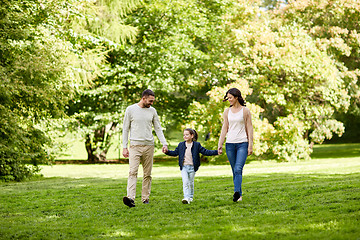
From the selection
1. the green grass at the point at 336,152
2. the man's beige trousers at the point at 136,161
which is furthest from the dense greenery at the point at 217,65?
the man's beige trousers at the point at 136,161

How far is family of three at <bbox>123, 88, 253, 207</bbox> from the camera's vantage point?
7832mm

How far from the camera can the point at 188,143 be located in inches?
321

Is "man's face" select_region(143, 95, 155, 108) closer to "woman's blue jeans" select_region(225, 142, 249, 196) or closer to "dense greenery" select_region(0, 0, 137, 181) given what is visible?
"woman's blue jeans" select_region(225, 142, 249, 196)

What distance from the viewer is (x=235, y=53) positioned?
26.0m

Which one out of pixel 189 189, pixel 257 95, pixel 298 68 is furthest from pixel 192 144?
pixel 257 95

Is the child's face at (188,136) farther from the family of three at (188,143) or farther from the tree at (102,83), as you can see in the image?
the tree at (102,83)

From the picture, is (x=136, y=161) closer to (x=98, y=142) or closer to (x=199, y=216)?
(x=199, y=216)

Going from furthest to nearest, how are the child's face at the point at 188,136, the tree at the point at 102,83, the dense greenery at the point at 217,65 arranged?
the dense greenery at the point at 217,65, the tree at the point at 102,83, the child's face at the point at 188,136

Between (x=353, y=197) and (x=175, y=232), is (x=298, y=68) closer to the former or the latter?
(x=353, y=197)

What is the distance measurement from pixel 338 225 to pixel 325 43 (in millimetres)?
21340

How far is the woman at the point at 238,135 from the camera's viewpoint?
7809 millimetres

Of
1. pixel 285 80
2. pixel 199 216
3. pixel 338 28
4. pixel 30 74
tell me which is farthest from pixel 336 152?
pixel 199 216

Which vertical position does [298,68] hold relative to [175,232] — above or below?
above

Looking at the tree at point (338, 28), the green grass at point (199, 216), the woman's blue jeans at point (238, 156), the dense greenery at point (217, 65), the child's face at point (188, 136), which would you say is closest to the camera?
the green grass at point (199, 216)
